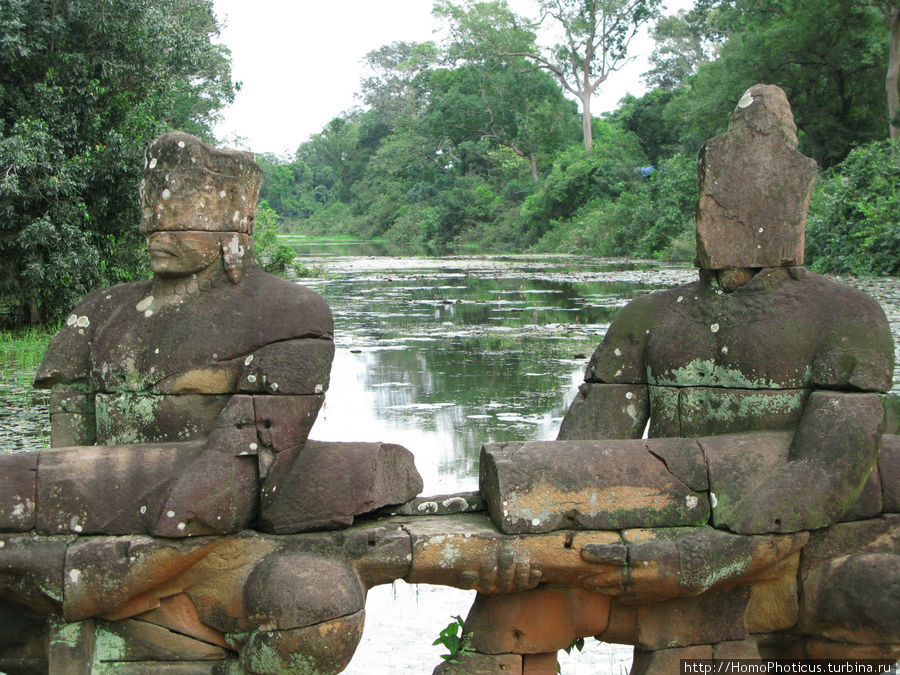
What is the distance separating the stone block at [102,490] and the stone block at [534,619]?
4.48 feet

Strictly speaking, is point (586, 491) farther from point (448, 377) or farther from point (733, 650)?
point (448, 377)

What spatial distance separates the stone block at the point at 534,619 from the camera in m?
4.07

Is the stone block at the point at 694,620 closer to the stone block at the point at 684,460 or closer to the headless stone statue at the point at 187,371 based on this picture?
the stone block at the point at 684,460

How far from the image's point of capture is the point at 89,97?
13.1m

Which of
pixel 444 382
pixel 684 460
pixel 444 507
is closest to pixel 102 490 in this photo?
pixel 444 507

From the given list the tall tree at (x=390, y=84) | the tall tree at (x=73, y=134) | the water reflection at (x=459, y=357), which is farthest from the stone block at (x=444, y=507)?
the tall tree at (x=390, y=84)

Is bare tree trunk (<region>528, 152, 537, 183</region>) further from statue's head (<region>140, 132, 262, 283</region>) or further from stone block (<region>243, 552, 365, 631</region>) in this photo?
stone block (<region>243, 552, 365, 631</region>)

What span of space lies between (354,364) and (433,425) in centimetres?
372

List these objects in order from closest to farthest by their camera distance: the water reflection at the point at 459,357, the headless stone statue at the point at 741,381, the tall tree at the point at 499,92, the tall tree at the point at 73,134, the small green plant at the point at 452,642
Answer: the headless stone statue at the point at 741,381 < the small green plant at the point at 452,642 < the water reflection at the point at 459,357 < the tall tree at the point at 73,134 < the tall tree at the point at 499,92

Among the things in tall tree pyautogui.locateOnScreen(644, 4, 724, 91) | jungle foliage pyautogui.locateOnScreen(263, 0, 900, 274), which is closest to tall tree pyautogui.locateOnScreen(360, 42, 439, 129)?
jungle foliage pyautogui.locateOnScreen(263, 0, 900, 274)

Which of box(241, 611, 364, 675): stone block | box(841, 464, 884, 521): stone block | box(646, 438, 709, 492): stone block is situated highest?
box(646, 438, 709, 492): stone block

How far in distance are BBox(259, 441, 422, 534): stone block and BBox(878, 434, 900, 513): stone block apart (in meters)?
2.02

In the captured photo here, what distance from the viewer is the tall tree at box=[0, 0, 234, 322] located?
39.8 ft

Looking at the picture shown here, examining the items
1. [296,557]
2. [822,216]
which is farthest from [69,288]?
[822,216]
